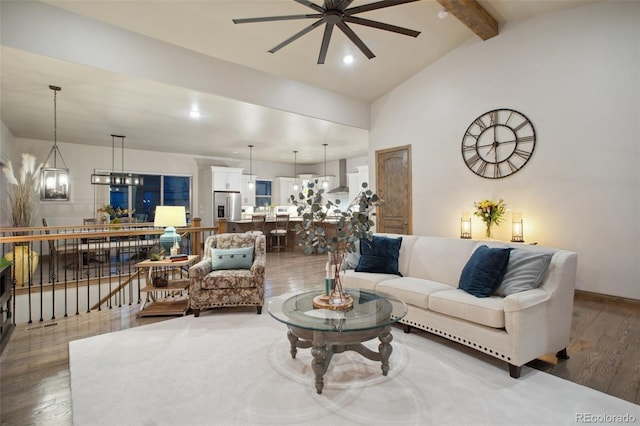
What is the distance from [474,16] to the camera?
412 cm

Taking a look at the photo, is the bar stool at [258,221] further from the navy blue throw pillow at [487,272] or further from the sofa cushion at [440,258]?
the navy blue throw pillow at [487,272]

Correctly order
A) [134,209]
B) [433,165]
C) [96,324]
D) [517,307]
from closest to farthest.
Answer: [517,307] → [96,324] → [433,165] → [134,209]

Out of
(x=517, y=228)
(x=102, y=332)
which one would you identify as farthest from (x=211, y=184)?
(x=517, y=228)

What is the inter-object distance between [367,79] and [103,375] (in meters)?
5.51

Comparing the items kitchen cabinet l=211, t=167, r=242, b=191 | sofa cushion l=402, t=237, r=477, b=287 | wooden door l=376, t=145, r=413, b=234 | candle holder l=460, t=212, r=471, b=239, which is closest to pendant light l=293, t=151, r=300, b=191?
kitchen cabinet l=211, t=167, r=242, b=191

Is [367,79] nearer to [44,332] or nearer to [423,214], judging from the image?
[423,214]

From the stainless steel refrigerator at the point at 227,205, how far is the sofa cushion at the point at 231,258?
17.3ft

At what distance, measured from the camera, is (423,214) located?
577 centimetres

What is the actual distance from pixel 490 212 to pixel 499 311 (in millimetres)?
2718

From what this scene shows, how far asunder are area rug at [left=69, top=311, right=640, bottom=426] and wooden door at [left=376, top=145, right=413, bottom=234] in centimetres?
350

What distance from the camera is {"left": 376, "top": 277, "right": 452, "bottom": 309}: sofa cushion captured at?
2852mm

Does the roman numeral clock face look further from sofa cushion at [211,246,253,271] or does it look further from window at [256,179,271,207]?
window at [256,179,271,207]

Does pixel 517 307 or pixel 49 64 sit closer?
pixel 517 307

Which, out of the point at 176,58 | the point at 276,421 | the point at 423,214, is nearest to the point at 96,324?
the point at 276,421
